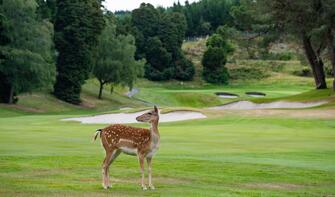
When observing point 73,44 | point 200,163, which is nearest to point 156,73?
point 73,44

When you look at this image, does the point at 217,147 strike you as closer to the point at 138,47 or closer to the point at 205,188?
the point at 205,188

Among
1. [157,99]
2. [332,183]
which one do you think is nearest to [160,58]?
[157,99]

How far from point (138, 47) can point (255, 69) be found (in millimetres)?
27766

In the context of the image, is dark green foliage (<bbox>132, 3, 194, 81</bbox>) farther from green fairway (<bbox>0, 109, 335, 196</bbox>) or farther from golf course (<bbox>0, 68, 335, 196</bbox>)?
green fairway (<bbox>0, 109, 335, 196</bbox>)

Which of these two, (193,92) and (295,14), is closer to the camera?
(295,14)

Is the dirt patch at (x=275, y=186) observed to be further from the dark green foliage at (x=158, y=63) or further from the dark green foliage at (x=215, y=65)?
the dark green foliage at (x=215, y=65)

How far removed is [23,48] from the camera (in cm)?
7400

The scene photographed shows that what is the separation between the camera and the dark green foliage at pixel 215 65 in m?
138

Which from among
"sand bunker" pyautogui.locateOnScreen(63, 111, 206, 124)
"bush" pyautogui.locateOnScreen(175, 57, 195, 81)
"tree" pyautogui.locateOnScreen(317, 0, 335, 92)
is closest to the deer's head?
"sand bunker" pyautogui.locateOnScreen(63, 111, 206, 124)

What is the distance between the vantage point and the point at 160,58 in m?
139

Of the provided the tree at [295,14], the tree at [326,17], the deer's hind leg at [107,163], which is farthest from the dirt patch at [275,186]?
the tree at [295,14]

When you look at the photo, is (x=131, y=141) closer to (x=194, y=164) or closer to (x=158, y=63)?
(x=194, y=164)

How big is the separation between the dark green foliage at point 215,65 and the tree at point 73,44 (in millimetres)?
53618

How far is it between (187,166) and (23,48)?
56241mm
